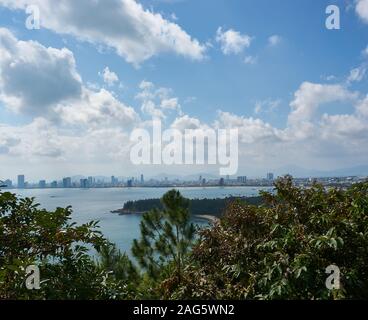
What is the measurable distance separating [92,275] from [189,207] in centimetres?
924

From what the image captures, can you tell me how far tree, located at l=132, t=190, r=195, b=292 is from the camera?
39.5 feet

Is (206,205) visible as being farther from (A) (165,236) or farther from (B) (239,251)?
(B) (239,251)

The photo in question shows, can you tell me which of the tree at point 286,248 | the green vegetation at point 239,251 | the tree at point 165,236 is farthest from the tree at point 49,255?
the tree at point 165,236

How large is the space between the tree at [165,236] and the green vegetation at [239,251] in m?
8.04

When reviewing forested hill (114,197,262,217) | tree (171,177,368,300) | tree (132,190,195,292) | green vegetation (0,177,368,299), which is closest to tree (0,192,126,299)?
green vegetation (0,177,368,299)

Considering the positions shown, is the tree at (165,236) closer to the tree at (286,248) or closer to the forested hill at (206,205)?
the forested hill at (206,205)

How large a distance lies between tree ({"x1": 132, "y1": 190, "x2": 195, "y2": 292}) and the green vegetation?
8042 mm

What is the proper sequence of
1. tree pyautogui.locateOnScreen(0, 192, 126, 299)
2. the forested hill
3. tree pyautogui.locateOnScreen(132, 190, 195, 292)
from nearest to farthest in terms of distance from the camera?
tree pyautogui.locateOnScreen(0, 192, 126, 299) → the forested hill → tree pyautogui.locateOnScreen(132, 190, 195, 292)

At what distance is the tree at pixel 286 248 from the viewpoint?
9.12ft

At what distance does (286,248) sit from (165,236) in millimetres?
10280

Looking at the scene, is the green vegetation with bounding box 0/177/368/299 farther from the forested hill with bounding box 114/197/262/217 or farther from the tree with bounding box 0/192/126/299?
the forested hill with bounding box 114/197/262/217

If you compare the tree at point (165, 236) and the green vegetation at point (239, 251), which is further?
the tree at point (165, 236)

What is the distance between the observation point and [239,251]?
3305mm

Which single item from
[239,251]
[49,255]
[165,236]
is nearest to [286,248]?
[239,251]
